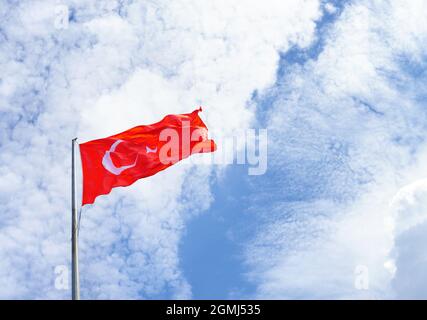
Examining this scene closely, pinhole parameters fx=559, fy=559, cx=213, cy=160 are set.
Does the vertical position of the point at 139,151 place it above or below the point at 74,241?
above

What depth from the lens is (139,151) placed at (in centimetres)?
2503

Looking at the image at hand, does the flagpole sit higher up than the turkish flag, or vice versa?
the turkish flag

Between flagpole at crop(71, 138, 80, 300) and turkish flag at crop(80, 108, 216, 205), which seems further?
turkish flag at crop(80, 108, 216, 205)

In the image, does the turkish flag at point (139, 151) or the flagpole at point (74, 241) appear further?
the turkish flag at point (139, 151)

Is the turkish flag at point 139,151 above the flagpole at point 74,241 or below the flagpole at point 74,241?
above

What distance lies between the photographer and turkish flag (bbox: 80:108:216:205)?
77.2 feet

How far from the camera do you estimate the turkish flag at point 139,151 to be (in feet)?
77.2
